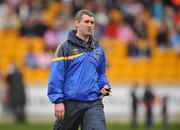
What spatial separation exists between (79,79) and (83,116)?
52 cm

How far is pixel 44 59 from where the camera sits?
27672 mm

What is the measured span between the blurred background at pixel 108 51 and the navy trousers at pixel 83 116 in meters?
14.8

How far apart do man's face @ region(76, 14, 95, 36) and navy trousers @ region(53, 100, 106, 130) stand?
949 millimetres

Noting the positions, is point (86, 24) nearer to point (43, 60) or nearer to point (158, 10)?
point (43, 60)

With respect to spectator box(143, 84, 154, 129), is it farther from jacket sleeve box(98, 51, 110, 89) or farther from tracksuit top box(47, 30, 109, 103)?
tracksuit top box(47, 30, 109, 103)

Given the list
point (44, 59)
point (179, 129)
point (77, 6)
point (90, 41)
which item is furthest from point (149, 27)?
point (90, 41)

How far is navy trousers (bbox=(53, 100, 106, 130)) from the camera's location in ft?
35.2

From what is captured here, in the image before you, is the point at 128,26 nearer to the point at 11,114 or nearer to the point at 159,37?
the point at 159,37

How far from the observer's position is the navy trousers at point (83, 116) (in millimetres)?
10734

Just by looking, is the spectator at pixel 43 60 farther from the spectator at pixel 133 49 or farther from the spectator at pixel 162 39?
the spectator at pixel 162 39

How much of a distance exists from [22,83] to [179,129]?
6.98 m

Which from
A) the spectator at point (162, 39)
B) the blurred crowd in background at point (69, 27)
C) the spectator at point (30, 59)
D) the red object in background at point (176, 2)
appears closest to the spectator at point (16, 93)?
the spectator at point (30, 59)

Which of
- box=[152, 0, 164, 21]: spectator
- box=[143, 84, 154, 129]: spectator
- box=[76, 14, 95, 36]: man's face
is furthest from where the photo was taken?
box=[152, 0, 164, 21]: spectator

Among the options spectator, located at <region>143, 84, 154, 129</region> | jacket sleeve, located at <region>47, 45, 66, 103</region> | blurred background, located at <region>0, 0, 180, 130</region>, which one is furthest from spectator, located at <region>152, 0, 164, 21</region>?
jacket sleeve, located at <region>47, 45, 66, 103</region>
